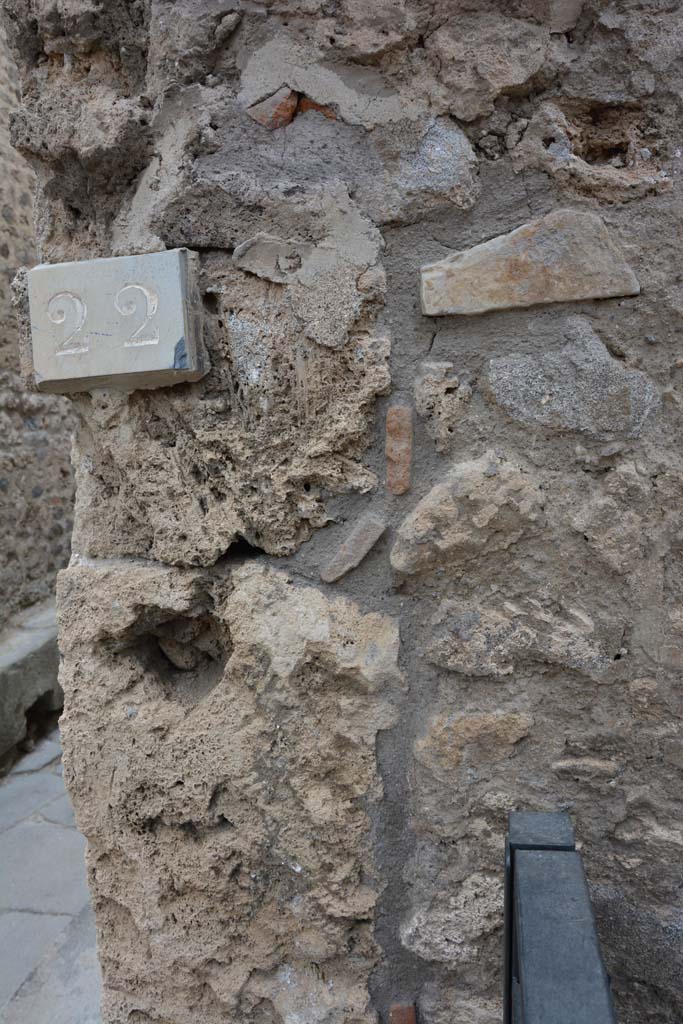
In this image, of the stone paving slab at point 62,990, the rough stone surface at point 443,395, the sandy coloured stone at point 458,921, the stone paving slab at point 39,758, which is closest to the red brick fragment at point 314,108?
the rough stone surface at point 443,395

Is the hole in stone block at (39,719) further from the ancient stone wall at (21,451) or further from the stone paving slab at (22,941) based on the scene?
the stone paving slab at (22,941)

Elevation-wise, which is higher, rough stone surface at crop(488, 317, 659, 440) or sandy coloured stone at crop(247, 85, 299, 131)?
sandy coloured stone at crop(247, 85, 299, 131)

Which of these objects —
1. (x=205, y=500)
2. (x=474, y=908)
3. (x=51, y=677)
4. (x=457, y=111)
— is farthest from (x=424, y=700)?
(x=51, y=677)

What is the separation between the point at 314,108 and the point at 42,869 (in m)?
2.59

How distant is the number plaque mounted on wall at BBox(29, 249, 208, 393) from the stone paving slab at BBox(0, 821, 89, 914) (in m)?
1.92

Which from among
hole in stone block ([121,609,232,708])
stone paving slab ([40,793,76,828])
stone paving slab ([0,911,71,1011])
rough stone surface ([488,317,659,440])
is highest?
rough stone surface ([488,317,659,440])

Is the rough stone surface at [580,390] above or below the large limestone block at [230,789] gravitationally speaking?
above

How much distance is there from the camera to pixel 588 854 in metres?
1.01

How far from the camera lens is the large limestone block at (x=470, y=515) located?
3.24 ft

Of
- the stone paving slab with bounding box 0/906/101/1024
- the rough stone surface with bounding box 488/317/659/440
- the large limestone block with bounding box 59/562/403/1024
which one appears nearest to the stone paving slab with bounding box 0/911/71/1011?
the stone paving slab with bounding box 0/906/101/1024

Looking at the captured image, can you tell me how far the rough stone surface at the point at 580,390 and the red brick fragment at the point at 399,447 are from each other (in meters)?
0.14

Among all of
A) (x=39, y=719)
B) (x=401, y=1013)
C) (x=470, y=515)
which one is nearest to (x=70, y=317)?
(x=470, y=515)

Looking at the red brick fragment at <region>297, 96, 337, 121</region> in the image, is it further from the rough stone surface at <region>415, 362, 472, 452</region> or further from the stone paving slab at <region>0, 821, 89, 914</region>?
the stone paving slab at <region>0, 821, 89, 914</region>

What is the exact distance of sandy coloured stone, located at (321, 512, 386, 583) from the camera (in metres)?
1.04
